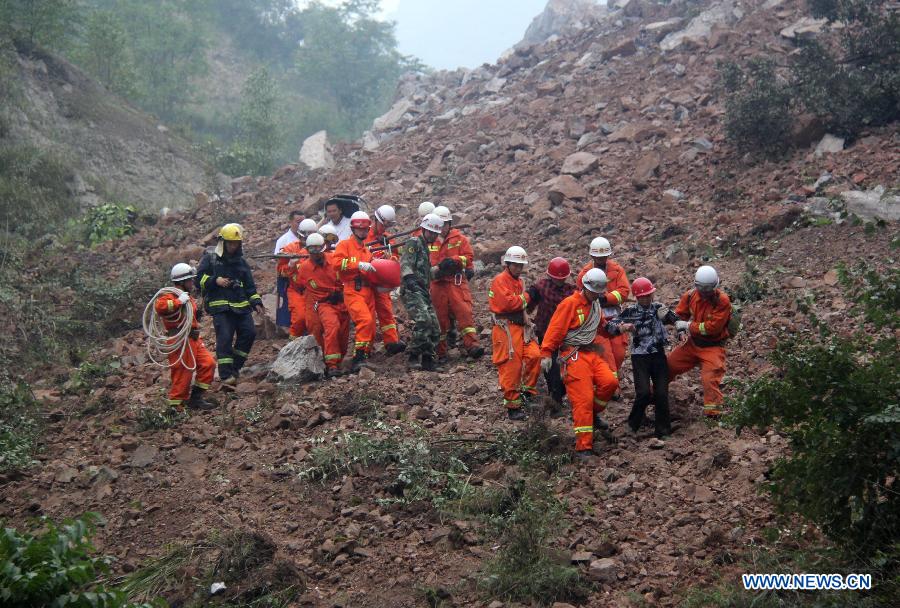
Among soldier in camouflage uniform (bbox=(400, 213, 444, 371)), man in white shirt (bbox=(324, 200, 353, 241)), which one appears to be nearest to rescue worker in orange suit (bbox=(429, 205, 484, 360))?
soldier in camouflage uniform (bbox=(400, 213, 444, 371))

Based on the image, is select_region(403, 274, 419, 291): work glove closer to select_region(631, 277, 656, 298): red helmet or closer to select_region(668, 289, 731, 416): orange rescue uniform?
select_region(631, 277, 656, 298): red helmet

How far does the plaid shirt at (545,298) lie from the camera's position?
736cm

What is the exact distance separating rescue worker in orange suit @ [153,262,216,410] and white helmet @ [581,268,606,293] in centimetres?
379

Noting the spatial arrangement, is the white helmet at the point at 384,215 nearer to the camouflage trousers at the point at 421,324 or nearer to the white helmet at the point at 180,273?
the camouflage trousers at the point at 421,324

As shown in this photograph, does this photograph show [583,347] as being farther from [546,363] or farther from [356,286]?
[356,286]

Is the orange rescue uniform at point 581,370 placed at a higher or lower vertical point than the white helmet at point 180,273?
lower

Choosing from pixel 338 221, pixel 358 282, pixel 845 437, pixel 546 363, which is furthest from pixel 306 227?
pixel 845 437

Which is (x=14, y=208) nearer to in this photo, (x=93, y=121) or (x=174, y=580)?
(x=93, y=121)

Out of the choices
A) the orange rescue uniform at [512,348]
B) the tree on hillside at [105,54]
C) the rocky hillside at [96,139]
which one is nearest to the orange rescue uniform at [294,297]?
the orange rescue uniform at [512,348]

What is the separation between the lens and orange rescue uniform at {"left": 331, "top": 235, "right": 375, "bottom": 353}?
8547 mm

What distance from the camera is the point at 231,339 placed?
8.75 meters

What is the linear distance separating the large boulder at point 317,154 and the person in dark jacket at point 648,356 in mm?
15129

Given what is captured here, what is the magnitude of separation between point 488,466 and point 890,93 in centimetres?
900

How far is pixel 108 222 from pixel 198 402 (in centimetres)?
953
